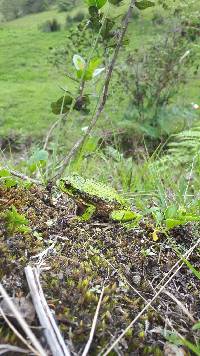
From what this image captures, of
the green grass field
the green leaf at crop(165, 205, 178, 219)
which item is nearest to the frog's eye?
the green leaf at crop(165, 205, 178, 219)

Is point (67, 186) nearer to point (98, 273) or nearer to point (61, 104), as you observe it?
point (98, 273)

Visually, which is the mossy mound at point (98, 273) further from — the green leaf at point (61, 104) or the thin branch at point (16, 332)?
the green leaf at point (61, 104)

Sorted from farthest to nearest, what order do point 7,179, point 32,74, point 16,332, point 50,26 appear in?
point 50,26, point 32,74, point 7,179, point 16,332

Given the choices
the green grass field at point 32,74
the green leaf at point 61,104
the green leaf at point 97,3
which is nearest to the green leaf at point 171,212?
the green leaf at point 61,104

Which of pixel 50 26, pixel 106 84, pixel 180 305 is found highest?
pixel 106 84

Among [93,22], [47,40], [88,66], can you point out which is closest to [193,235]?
[88,66]

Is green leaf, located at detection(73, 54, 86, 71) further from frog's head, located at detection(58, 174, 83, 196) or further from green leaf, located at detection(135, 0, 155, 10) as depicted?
frog's head, located at detection(58, 174, 83, 196)

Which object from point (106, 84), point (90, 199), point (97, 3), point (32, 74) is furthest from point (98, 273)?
point (32, 74)
